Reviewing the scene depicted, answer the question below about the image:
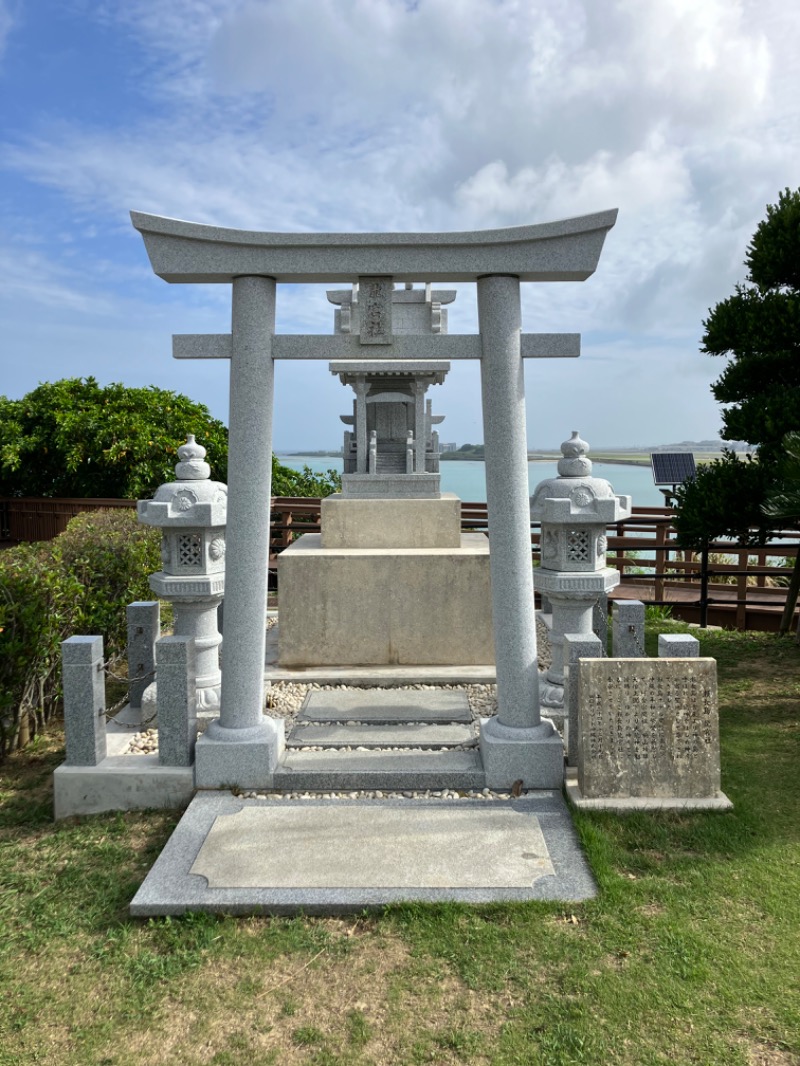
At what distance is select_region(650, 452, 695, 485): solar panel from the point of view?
11.0 m

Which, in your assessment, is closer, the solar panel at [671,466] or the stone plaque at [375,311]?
the stone plaque at [375,311]

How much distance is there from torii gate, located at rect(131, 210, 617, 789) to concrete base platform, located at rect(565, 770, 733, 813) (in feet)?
1.13

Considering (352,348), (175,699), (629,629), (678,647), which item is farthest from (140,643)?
(678,647)

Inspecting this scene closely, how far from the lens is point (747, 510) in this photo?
7.85 meters

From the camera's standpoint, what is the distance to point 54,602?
5594 millimetres

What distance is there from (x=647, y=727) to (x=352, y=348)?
9.68 feet

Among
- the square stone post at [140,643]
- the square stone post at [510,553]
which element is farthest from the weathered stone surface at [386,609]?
the square stone post at [510,553]

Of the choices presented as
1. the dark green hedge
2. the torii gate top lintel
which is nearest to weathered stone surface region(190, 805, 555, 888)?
the dark green hedge

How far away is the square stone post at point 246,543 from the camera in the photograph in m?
4.49

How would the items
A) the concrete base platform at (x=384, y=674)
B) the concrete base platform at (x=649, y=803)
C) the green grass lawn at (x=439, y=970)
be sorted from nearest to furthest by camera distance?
1. the green grass lawn at (x=439, y=970)
2. the concrete base platform at (x=649, y=803)
3. the concrete base platform at (x=384, y=674)

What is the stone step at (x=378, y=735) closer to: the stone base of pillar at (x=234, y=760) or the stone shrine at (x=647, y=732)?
the stone base of pillar at (x=234, y=760)

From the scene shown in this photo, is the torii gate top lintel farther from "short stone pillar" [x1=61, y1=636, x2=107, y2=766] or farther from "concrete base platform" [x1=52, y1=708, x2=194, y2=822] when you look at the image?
"concrete base platform" [x1=52, y1=708, x2=194, y2=822]

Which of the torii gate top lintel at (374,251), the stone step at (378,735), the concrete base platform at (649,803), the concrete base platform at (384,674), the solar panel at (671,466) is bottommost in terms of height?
the concrete base platform at (649,803)

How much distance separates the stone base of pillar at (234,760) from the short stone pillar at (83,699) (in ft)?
2.16
